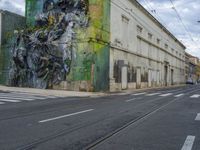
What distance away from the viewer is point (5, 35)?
38.9 m

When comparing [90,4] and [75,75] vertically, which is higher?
[90,4]

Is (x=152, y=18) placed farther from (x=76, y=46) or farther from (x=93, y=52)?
(x=93, y=52)

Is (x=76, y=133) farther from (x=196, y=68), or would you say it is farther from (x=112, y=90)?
(x=196, y=68)

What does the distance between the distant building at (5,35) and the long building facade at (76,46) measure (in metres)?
1.15

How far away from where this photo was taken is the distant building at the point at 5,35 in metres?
38.4

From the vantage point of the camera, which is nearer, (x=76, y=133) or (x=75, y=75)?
(x=76, y=133)

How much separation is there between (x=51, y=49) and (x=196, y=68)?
106295 millimetres

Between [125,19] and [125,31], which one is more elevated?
[125,19]

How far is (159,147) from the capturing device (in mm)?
7281

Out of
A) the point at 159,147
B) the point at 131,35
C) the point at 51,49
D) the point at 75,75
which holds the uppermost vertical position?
the point at 131,35

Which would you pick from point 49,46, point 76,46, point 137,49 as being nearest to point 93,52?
point 76,46

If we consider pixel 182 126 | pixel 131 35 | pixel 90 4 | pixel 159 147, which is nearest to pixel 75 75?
pixel 90 4

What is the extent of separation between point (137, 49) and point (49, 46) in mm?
16367

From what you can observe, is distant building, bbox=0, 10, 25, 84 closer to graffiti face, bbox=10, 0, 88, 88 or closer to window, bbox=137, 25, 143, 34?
graffiti face, bbox=10, 0, 88, 88
